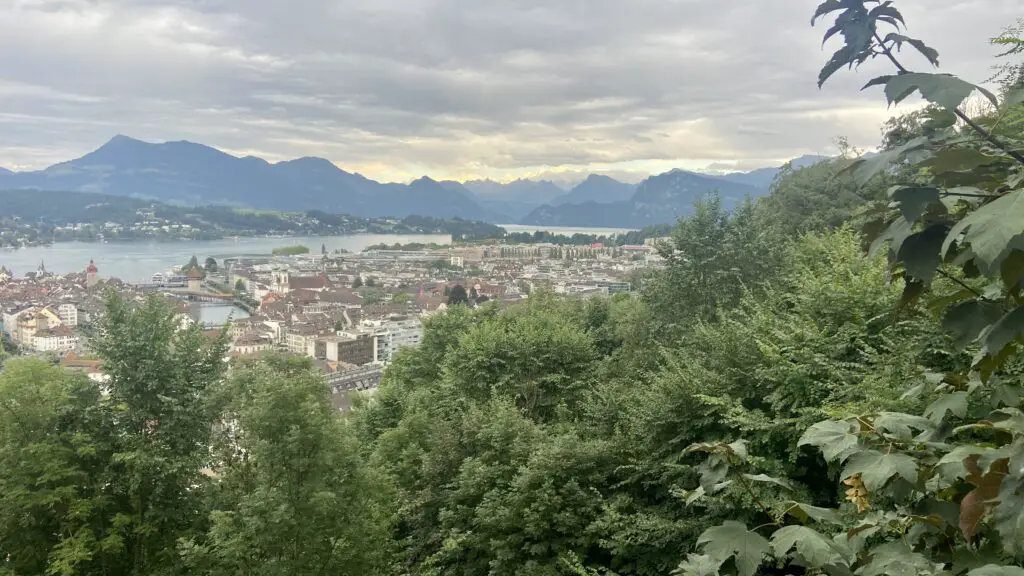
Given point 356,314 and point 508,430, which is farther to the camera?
point 356,314

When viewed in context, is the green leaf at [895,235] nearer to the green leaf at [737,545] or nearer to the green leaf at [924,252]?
the green leaf at [924,252]

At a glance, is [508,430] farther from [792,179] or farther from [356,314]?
[356,314]

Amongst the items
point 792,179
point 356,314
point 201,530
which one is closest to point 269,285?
point 356,314

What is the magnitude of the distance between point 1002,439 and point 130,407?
1132cm

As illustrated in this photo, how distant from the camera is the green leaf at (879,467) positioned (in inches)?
48.3

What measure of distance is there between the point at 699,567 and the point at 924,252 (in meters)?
0.83

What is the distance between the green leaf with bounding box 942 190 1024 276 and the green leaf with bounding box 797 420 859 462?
498 millimetres

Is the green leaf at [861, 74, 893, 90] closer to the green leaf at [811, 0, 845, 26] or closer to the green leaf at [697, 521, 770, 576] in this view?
the green leaf at [811, 0, 845, 26]

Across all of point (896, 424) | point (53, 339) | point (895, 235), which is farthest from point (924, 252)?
point (53, 339)

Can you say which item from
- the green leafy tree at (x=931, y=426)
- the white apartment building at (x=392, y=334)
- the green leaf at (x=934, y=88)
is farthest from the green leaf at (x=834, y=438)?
the white apartment building at (x=392, y=334)

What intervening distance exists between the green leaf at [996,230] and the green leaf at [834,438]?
0.50 m

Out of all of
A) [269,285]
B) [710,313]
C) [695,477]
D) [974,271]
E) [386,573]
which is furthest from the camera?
[269,285]

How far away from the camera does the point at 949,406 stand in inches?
57.3

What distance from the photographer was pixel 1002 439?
149 cm
